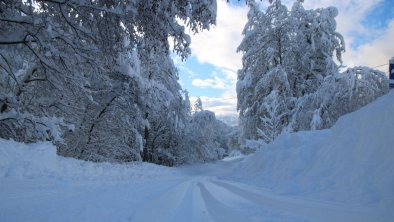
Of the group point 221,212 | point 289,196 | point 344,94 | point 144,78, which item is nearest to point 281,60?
point 344,94

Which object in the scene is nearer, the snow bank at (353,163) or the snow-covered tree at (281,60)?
the snow bank at (353,163)

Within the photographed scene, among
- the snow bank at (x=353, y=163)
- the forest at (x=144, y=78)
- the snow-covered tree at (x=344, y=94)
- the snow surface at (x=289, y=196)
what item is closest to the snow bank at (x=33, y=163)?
the snow surface at (x=289, y=196)

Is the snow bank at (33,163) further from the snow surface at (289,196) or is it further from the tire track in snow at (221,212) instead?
the tire track in snow at (221,212)

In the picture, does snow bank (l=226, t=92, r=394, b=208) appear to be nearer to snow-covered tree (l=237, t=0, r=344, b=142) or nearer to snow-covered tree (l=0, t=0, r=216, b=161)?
snow-covered tree (l=0, t=0, r=216, b=161)

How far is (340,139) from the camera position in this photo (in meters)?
7.56

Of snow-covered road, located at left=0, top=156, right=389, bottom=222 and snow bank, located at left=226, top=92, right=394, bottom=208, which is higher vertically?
snow bank, located at left=226, top=92, right=394, bottom=208

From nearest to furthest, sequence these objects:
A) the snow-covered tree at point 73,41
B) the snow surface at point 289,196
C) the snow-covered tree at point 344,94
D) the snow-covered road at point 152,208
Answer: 1. the snow-covered road at point 152,208
2. the snow surface at point 289,196
3. the snow-covered tree at point 73,41
4. the snow-covered tree at point 344,94

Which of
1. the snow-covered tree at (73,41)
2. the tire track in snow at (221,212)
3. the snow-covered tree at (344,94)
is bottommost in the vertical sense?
the tire track in snow at (221,212)

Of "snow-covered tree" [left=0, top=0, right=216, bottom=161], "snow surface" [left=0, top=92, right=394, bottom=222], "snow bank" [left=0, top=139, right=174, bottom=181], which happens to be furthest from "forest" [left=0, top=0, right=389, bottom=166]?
"snow surface" [left=0, top=92, right=394, bottom=222]

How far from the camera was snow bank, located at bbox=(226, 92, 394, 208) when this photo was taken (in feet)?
17.0

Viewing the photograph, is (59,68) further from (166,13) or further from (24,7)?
(166,13)

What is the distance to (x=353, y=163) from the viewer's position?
624cm

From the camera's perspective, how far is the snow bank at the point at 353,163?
5.17 meters

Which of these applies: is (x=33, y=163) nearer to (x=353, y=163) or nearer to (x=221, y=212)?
(x=221, y=212)
